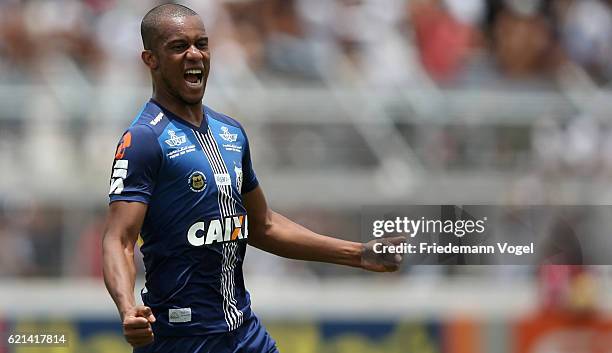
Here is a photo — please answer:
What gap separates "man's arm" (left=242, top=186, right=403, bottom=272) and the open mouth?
2.01ft

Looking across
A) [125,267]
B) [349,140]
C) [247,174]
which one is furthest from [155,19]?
[349,140]

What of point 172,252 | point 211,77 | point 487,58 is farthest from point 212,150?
point 487,58

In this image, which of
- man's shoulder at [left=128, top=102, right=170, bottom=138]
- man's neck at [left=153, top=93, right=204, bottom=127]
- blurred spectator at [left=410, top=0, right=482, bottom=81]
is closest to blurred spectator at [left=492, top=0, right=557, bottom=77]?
blurred spectator at [left=410, top=0, right=482, bottom=81]

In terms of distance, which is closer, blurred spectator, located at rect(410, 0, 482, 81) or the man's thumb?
the man's thumb

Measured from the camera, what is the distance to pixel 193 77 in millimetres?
4898

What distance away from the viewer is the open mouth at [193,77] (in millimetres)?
4871

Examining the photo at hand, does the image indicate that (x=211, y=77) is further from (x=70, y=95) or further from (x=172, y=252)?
(x=172, y=252)

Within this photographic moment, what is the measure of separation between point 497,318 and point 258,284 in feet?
6.40

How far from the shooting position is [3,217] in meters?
9.89

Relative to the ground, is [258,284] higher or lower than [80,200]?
lower

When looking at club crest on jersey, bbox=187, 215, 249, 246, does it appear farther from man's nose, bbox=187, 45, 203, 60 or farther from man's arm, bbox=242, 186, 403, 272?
man's nose, bbox=187, 45, 203, 60

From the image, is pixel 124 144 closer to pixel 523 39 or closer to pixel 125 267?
pixel 125 267

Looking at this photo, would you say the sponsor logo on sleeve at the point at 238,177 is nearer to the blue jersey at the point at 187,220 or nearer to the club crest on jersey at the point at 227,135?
the blue jersey at the point at 187,220

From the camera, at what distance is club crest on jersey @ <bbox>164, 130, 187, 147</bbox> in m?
4.79
